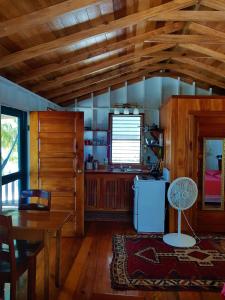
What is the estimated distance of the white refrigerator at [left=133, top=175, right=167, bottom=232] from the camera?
4.64 metres

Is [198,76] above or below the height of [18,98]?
above

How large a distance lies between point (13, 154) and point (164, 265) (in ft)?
8.70

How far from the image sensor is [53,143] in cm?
449

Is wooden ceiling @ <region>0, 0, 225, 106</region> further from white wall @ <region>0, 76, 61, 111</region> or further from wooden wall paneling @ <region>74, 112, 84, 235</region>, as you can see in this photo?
wooden wall paneling @ <region>74, 112, 84, 235</region>

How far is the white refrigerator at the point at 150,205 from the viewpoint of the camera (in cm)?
464

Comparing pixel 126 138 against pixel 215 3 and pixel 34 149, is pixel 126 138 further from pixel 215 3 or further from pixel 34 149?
pixel 215 3

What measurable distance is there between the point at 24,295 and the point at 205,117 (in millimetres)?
3623

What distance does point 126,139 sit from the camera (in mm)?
6266

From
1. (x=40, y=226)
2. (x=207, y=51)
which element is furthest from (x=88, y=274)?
(x=207, y=51)

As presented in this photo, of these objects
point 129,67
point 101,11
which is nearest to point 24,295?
point 101,11

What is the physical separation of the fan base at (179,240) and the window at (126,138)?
7.31 ft

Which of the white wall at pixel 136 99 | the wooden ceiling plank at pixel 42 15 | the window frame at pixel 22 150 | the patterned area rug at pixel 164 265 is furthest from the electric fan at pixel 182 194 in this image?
the wooden ceiling plank at pixel 42 15

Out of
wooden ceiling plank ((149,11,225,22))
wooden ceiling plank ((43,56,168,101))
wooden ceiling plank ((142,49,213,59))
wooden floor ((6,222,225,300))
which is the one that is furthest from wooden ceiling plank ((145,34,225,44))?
wooden floor ((6,222,225,300))

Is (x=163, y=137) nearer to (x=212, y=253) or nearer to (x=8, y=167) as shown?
(x=212, y=253)
